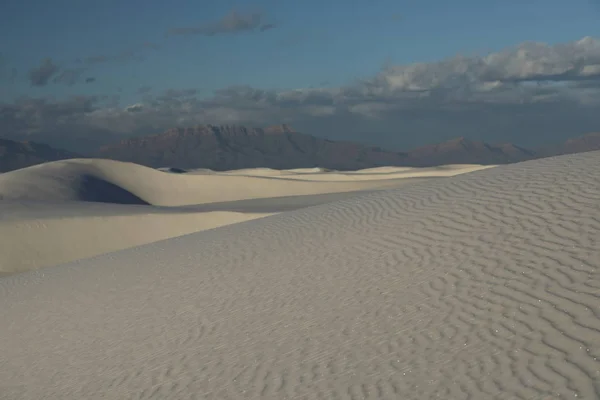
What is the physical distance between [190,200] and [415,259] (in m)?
50.8

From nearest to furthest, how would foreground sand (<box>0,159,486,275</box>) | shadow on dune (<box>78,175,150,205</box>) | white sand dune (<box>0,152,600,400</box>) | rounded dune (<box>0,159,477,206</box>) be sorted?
white sand dune (<box>0,152,600,400</box>) < foreground sand (<box>0,159,486,275</box>) < rounded dune (<box>0,159,477,206</box>) < shadow on dune (<box>78,175,150,205</box>)

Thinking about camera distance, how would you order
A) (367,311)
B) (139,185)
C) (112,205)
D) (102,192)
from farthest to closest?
(139,185) → (102,192) → (112,205) → (367,311)

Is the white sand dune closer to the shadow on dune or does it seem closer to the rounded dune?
the rounded dune

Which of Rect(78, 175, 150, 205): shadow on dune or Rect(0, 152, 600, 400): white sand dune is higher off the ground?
Rect(0, 152, 600, 400): white sand dune

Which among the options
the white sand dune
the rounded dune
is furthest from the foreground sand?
the white sand dune

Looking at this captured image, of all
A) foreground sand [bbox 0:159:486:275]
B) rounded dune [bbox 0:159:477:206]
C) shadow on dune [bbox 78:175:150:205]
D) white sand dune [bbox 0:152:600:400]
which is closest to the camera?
white sand dune [bbox 0:152:600:400]

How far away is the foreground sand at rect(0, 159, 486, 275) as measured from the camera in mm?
29141

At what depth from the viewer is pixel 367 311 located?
8.84 meters

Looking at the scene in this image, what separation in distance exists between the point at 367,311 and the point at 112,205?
30334 millimetres

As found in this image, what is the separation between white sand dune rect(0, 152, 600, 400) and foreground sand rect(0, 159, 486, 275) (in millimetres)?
14207

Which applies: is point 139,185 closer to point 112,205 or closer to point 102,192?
point 102,192

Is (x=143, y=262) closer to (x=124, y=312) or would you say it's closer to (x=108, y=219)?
(x=124, y=312)

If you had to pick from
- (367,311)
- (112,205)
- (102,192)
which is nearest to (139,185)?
(102,192)

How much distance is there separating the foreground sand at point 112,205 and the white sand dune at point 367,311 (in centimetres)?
1421
